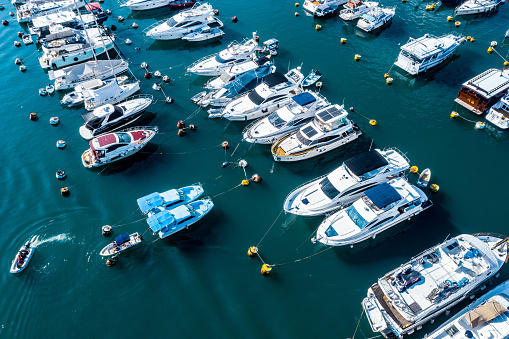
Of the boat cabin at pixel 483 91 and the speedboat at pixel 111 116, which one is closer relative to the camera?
the boat cabin at pixel 483 91

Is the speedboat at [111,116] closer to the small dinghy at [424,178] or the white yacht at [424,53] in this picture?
the small dinghy at [424,178]

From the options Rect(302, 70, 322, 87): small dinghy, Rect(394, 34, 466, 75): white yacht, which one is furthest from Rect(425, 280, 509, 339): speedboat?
Rect(394, 34, 466, 75): white yacht

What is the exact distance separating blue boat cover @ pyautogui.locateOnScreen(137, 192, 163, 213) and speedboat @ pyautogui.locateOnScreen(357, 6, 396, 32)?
58594 mm

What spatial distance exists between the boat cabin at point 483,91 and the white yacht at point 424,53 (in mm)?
9167

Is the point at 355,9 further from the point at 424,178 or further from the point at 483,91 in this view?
the point at 424,178

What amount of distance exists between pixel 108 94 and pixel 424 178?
5286 centimetres

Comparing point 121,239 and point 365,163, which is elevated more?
point 365,163

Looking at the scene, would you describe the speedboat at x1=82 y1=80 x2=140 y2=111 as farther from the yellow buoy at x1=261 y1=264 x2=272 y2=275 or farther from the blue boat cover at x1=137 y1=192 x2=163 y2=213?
the yellow buoy at x1=261 y1=264 x2=272 y2=275

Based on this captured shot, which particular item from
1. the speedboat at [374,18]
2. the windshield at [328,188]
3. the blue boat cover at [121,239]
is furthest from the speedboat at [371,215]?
the speedboat at [374,18]

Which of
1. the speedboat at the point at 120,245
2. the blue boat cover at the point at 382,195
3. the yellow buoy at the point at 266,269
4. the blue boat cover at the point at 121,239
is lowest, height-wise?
the yellow buoy at the point at 266,269

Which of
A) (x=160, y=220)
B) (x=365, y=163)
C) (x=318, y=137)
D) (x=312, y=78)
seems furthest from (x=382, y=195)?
(x=312, y=78)

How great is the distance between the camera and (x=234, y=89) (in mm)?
60938

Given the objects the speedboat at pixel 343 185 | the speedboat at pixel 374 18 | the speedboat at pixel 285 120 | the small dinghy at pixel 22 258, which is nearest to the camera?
the small dinghy at pixel 22 258

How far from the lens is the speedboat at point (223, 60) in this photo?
6712 centimetres
